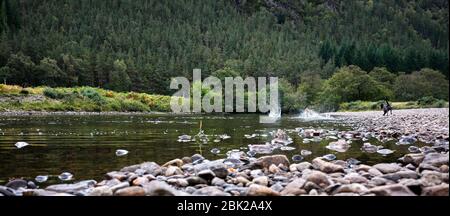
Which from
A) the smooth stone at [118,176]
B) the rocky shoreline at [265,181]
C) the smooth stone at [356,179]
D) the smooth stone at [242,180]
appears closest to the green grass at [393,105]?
the rocky shoreline at [265,181]

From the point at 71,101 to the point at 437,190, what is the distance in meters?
68.9

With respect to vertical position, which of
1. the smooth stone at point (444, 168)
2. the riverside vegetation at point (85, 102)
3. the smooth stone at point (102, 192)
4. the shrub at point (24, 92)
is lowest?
the smooth stone at point (102, 192)

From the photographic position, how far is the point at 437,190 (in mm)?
7551

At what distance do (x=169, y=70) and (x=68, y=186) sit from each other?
12620 cm

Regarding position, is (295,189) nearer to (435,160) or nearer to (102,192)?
(102,192)

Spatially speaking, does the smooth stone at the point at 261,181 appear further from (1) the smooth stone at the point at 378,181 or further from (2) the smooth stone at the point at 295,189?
(1) the smooth stone at the point at 378,181

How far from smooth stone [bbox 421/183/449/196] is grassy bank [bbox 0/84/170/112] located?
192 ft

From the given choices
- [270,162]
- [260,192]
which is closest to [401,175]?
[260,192]

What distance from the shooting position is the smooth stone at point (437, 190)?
7.48m

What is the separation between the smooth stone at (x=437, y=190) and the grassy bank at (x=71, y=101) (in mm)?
58478

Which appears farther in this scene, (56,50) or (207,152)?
(56,50)
